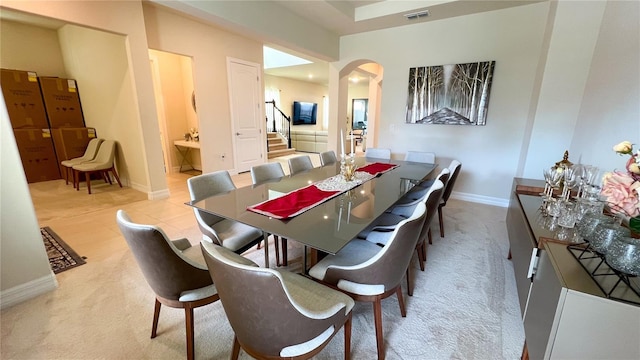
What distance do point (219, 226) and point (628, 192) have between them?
2234 millimetres

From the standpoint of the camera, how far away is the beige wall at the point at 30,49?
4424mm

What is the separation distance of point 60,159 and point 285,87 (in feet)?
23.8

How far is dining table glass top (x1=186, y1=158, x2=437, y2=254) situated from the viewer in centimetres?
136

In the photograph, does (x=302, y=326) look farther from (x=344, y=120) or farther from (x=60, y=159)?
(x=60, y=159)

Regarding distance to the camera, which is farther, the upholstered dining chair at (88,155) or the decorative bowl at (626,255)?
the upholstered dining chair at (88,155)

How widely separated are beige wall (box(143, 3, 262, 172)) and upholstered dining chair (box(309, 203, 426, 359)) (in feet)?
13.8

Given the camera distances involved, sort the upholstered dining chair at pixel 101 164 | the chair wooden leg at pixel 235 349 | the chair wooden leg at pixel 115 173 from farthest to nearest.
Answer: the chair wooden leg at pixel 115 173
the upholstered dining chair at pixel 101 164
the chair wooden leg at pixel 235 349

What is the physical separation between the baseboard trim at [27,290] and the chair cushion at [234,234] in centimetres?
129

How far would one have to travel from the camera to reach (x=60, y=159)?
4.88m

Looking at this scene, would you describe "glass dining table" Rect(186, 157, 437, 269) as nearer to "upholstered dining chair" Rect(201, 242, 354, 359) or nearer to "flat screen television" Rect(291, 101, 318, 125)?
"upholstered dining chair" Rect(201, 242, 354, 359)

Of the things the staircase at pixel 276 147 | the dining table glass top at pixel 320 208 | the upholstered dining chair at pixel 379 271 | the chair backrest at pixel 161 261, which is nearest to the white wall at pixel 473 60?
the dining table glass top at pixel 320 208

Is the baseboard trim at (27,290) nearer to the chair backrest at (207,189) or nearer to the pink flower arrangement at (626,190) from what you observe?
the chair backrest at (207,189)

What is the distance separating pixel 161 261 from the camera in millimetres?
1185

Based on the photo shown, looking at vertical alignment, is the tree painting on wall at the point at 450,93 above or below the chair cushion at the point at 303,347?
above
